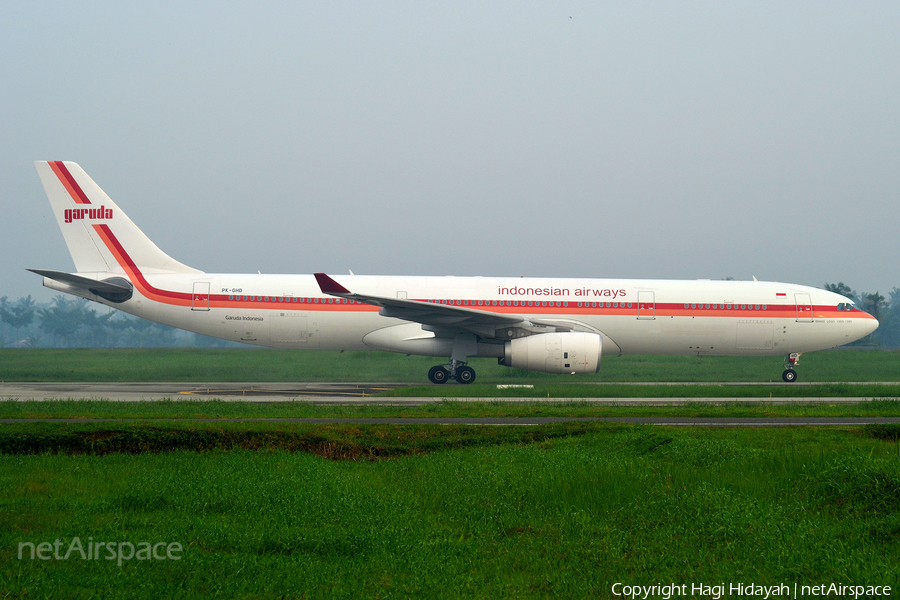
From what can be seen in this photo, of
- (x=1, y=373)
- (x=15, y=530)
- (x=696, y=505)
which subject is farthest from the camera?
(x=1, y=373)

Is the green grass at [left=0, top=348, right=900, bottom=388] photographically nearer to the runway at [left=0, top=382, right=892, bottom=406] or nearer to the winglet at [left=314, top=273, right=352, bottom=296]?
the runway at [left=0, top=382, right=892, bottom=406]

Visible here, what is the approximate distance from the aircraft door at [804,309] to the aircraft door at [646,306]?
5174 mm

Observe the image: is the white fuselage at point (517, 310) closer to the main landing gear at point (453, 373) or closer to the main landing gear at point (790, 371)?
the main landing gear at point (453, 373)

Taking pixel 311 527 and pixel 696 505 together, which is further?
pixel 696 505

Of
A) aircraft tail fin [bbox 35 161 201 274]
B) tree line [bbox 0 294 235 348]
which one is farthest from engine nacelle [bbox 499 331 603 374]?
tree line [bbox 0 294 235 348]

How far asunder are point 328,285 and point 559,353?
7398 mm

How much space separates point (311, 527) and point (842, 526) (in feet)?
15.6

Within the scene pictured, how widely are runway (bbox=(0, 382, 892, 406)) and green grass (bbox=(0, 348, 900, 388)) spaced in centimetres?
352

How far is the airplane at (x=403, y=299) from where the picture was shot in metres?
24.0

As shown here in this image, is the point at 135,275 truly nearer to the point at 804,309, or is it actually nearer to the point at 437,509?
the point at 437,509

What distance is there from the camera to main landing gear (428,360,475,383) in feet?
79.6

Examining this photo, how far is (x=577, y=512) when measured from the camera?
23.3 ft

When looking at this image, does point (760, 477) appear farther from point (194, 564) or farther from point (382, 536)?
point (194, 564)

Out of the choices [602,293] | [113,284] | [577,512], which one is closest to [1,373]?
[113,284]
